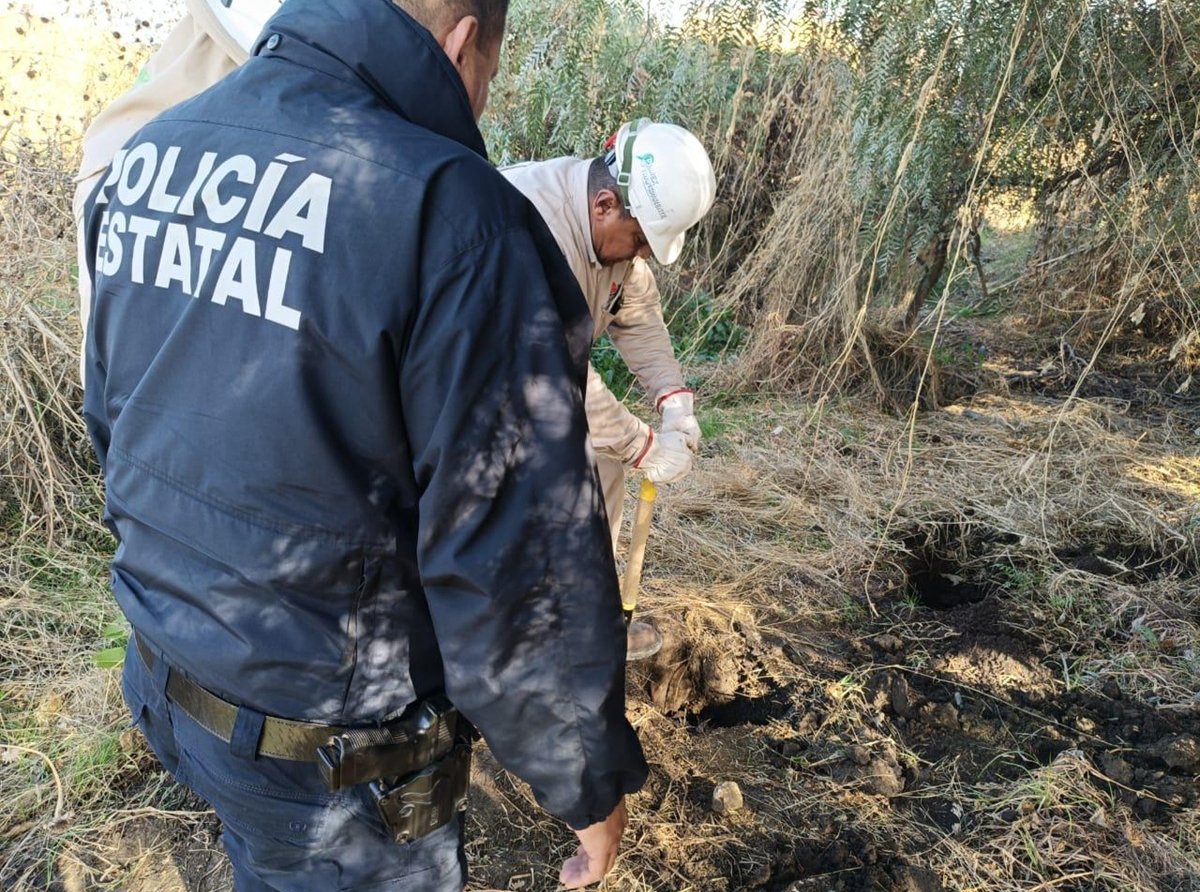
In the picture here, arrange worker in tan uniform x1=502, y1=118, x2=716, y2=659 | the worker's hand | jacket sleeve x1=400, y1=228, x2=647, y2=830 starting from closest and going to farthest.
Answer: jacket sleeve x1=400, y1=228, x2=647, y2=830 → the worker's hand → worker in tan uniform x1=502, y1=118, x2=716, y2=659

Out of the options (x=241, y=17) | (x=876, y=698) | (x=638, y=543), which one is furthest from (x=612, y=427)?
(x=241, y=17)

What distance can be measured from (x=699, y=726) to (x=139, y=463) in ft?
7.12

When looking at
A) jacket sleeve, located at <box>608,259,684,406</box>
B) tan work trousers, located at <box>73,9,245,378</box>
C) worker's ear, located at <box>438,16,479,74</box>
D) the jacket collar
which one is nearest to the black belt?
the jacket collar

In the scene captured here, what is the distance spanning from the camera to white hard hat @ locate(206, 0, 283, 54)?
7.32 feet

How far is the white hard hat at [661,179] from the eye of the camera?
243 cm

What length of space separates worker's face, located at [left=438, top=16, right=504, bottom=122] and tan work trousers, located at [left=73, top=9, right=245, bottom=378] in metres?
1.30

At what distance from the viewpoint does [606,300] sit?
2.79 m

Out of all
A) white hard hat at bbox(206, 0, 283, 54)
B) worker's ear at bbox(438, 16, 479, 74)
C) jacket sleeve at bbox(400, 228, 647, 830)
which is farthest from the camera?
white hard hat at bbox(206, 0, 283, 54)

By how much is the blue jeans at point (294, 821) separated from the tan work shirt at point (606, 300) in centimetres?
119

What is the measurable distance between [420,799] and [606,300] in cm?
182

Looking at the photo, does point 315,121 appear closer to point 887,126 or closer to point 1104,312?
point 887,126

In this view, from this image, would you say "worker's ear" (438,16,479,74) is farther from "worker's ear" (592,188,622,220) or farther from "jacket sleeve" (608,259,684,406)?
"jacket sleeve" (608,259,684,406)

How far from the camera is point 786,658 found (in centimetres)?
316

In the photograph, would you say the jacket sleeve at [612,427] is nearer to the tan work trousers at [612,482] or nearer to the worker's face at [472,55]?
the tan work trousers at [612,482]
